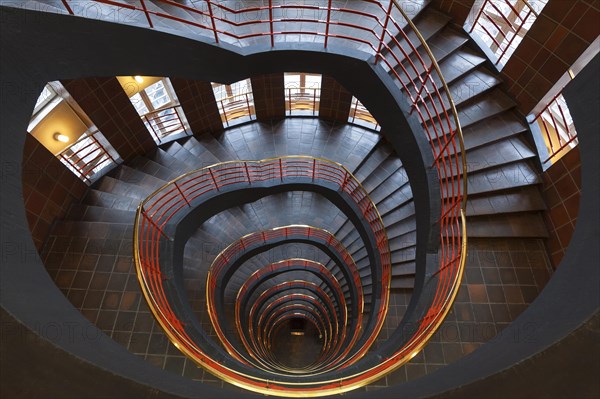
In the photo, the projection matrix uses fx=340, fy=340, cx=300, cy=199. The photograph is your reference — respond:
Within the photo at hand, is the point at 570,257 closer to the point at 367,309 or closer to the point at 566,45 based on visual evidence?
the point at 566,45

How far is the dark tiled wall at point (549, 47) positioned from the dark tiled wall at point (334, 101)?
13.8ft

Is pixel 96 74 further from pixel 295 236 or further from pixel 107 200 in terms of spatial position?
pixel 295 236

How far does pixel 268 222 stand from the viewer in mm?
9406

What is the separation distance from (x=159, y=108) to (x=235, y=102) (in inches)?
82.1

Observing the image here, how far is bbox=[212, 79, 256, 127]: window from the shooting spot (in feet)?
30.5

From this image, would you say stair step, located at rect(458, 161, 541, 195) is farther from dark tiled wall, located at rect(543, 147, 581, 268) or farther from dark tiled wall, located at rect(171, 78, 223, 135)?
dark tiled wall, located at rect(171, 78, 223, 135)

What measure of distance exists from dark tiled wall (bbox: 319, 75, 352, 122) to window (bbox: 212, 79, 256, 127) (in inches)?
80.2

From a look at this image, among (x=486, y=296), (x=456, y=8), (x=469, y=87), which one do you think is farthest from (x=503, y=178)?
(x=456, y=8)

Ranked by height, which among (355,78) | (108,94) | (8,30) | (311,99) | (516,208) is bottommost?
(516,208)

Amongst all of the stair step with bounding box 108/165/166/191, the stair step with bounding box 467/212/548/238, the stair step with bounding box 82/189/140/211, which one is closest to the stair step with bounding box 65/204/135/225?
the stair step with bounding box 82/189/140/211

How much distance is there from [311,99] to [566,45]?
613cm

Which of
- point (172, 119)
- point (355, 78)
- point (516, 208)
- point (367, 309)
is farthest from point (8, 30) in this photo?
point (367, 309)

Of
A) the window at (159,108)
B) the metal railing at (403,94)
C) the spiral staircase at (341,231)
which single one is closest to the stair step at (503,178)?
the spiral staircase at (341,231)

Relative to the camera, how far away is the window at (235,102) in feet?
30.5
